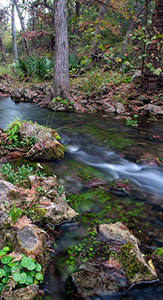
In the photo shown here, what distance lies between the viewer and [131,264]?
180 centimetres

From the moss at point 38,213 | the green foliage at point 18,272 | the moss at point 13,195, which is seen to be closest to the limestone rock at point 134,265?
the green foliage at point 18,272

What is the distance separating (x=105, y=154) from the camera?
495cm

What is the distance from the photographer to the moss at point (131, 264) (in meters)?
1.77

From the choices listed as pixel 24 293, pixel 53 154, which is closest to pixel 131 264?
pixel 24 293

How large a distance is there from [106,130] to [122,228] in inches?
187

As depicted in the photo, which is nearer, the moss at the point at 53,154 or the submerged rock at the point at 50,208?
the submerged rock at the point at 50,208

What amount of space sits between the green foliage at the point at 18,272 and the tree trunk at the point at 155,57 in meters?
8.19

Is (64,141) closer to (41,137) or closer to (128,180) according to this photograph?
(41,137)

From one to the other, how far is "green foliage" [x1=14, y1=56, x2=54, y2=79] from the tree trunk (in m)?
6.96

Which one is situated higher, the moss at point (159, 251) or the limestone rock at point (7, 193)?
the limestone rock at point (7, 193)

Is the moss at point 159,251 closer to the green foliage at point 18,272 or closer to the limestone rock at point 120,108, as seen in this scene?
the green foliage at point 18,272

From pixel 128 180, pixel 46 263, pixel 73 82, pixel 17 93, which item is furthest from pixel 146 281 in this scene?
pixel 73 82

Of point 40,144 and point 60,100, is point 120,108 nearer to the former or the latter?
point 60,100

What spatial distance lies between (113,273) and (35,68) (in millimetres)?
14110
